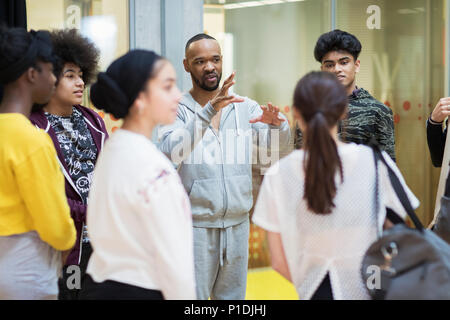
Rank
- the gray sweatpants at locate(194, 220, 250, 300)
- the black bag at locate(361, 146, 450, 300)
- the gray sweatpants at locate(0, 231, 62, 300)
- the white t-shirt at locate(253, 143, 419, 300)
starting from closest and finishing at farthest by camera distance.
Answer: the black bag at locate(361, 146, 450, 300)
the white t-shirt at locate(253, 143, 419, 300)
the gray sweatpants at locate(0, 231, 62, 300)
the gray sweatpants at locate(194, 220, 250, 300)

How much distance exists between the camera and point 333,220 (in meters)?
1.96

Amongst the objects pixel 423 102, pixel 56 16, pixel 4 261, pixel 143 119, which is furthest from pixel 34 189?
pixel 423 102

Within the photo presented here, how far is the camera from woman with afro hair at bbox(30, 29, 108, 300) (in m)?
2.93

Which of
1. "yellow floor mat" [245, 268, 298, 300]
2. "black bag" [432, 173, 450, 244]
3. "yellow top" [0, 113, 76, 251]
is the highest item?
"yellow top" [0, 113, 76, 251]

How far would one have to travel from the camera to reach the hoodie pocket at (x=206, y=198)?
3.13m

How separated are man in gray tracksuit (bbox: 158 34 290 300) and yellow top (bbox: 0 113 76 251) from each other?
958 millimetres

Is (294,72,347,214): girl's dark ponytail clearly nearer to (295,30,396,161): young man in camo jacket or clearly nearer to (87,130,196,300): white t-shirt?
(87,130,196,300): white t-shirt

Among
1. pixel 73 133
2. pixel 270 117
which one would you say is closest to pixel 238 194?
pixel 270 117

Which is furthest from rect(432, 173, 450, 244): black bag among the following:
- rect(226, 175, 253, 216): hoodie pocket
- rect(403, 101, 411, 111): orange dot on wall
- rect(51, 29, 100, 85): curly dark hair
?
rect(403, 101, 411, 111): orange dot on wall

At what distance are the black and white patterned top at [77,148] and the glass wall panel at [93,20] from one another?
2.55ft

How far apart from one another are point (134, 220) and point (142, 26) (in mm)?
2585

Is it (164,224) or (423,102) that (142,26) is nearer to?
(164,224)

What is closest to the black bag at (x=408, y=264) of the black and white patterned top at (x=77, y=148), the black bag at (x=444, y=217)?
the black bag at (x=444, y=217)

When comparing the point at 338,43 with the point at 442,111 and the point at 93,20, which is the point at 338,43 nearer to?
the point at 442,111
